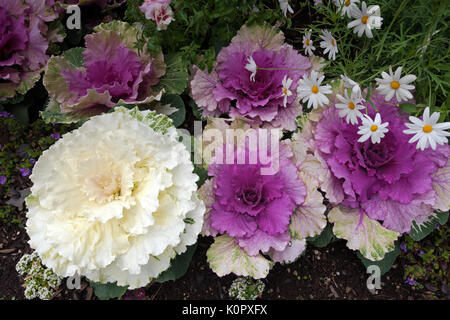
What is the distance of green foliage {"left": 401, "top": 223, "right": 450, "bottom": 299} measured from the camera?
5.46ft

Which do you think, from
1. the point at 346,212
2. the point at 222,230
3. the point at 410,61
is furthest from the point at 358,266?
the point at 410,61

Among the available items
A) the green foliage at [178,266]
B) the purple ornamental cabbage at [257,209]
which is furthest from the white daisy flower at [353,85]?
the green foliage at [178,266]

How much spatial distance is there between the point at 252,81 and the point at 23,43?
1.09 m

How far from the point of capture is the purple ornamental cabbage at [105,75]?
1.60m

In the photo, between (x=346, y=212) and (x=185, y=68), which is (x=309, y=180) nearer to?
(x=346, y=212)

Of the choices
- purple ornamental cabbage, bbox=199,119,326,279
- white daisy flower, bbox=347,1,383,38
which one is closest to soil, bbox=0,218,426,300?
purple ornamental cabbage, bbox=199,119,326,279

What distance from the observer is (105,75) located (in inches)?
64.4

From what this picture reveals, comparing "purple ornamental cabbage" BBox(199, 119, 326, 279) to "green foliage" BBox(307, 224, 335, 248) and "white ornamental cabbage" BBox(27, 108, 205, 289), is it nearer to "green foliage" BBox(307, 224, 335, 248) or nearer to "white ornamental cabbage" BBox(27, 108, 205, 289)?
"green foliage" BBox(307, 224, 335, 248)

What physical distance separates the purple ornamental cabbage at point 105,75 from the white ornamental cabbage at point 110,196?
0.37m

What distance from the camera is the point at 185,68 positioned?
170 cm

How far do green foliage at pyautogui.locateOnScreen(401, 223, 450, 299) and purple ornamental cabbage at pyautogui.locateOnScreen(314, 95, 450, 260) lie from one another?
222 mm

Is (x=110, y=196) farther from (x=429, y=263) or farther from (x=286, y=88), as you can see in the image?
(x=429, y=263)

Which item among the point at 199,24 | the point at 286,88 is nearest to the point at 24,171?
the point at 199,24

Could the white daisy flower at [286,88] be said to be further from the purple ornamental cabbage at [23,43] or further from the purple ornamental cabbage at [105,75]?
the purple ornamental cabbage at [23,43]
